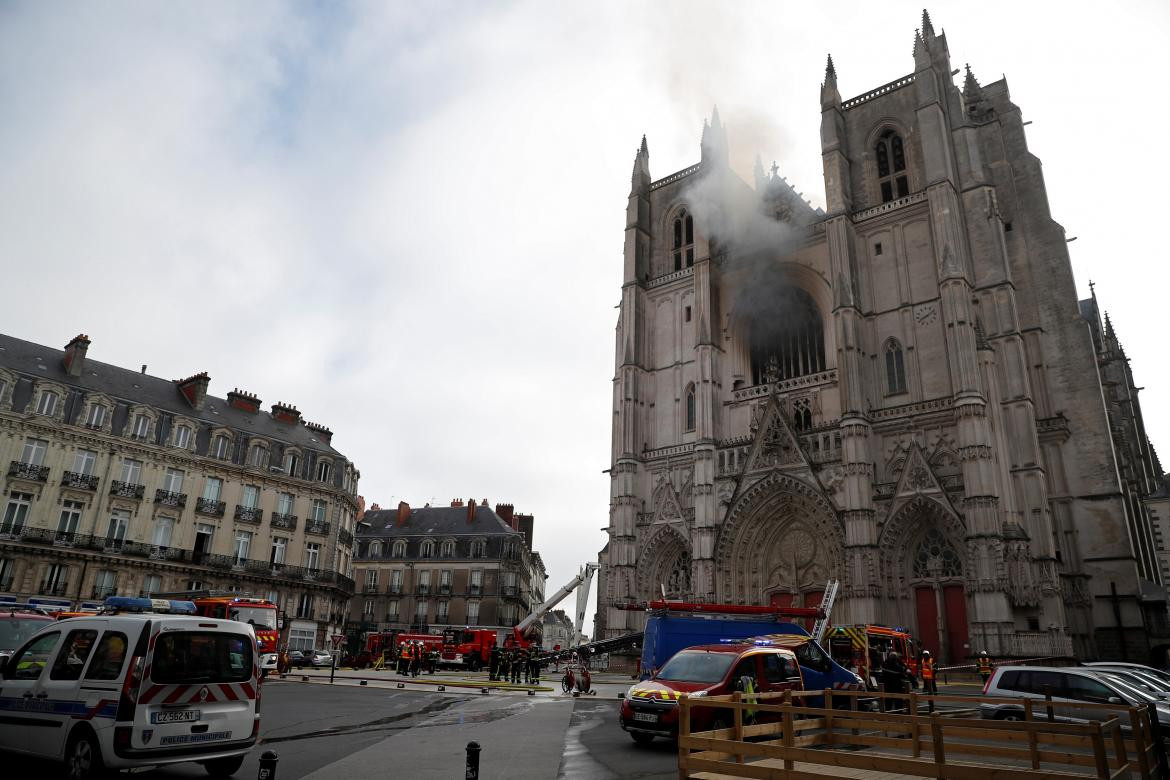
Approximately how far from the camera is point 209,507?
33.7m

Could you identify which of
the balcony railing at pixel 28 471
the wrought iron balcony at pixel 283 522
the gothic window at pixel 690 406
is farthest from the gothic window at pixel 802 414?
the balcony railing at pixel 28 471

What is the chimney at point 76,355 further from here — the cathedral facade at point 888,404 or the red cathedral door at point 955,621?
the red cathedral door at point 955,621

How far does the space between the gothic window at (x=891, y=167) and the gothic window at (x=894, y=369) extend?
6.93m

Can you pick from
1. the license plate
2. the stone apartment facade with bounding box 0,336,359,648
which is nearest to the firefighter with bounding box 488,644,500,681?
the stone apartment facade with bounding box 0,336,359,648

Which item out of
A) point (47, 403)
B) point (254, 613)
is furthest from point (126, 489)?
point (254, 613)

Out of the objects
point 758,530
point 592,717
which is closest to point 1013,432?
point 758,530

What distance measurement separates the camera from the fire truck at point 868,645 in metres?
18.5

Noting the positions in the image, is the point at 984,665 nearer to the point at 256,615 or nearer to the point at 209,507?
the point at 256,615

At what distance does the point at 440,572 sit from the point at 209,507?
19.4 meters

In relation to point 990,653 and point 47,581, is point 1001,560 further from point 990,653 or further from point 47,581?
point 47,581

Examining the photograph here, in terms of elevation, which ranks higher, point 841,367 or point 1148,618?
point 841,367

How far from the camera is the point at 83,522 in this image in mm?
30109

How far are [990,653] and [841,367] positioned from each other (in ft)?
36.8

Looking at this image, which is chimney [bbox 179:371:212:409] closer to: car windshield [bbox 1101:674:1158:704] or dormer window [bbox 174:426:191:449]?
dormer window [bbox 174:426:191:449]
